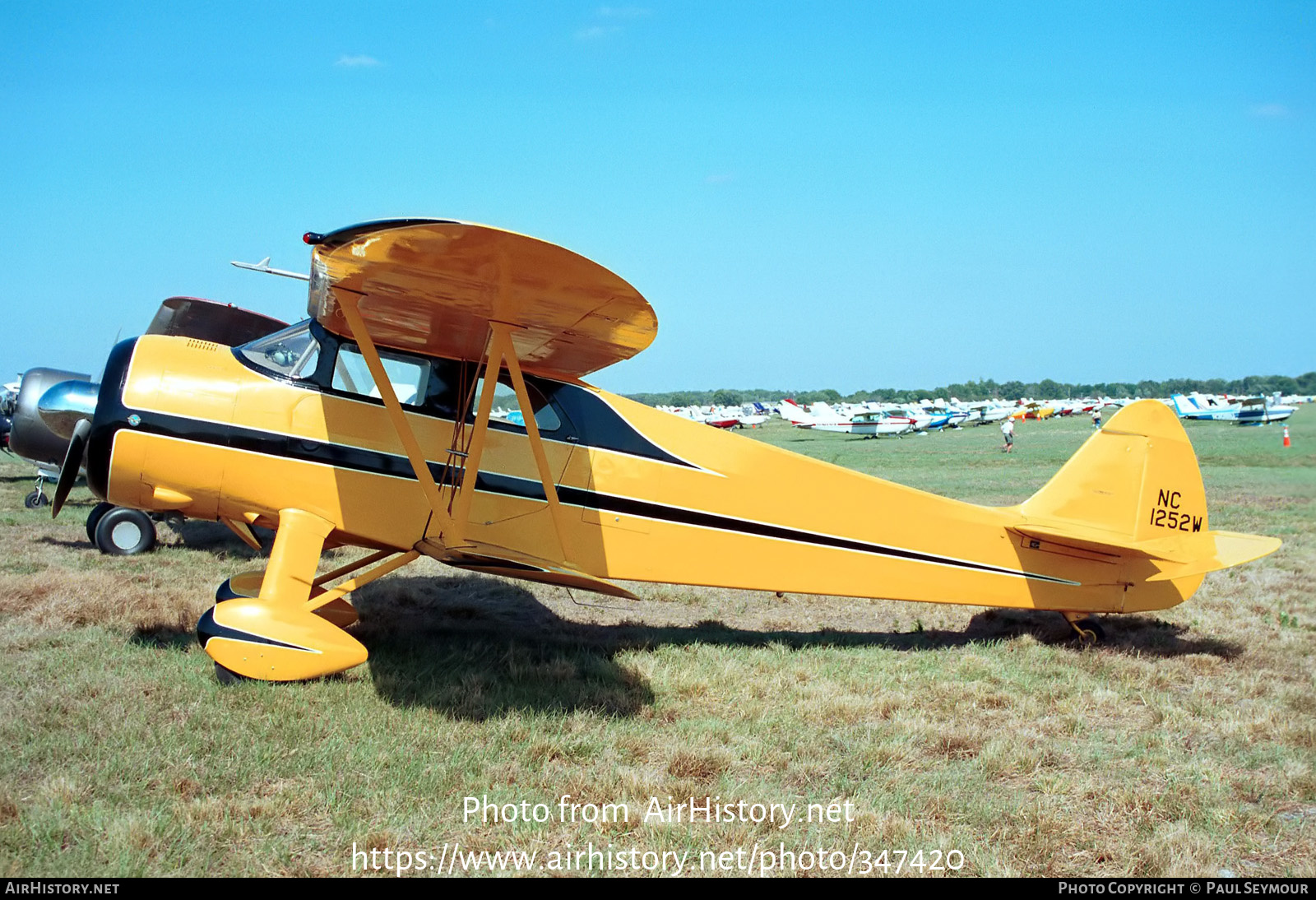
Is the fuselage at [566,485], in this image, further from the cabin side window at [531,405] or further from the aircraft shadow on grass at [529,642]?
the aircraft shadow on grass at [529,642]

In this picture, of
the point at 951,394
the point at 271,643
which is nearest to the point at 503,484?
the point at 271,643

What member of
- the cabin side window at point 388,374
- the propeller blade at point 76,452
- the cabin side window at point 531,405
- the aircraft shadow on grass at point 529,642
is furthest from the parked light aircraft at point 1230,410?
the propeller blade at point 76,452

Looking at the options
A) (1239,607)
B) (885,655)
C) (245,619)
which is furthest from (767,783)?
(1239,607)

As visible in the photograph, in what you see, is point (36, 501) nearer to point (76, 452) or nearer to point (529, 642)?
point (76, 452)

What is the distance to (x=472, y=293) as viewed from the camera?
172 inches

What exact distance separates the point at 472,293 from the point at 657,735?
2614 millimetres

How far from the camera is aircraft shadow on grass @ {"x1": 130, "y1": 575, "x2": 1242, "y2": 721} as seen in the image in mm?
4910

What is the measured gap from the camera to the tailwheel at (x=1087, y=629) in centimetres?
654

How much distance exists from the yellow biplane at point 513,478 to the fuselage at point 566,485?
1 centimetres

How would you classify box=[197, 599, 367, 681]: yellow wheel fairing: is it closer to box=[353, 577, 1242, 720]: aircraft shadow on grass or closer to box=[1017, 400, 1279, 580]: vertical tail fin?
box=[353, 577, 1242, 720]: aircraft shadow on grass

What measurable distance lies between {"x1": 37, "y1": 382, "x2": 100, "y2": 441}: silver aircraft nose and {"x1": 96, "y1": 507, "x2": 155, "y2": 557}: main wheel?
5.09ft

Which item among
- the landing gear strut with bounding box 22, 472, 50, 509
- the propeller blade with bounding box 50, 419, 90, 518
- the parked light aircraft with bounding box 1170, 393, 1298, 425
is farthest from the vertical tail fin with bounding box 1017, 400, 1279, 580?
the parked light aircraft with bounding box 1170, 393, 1298, 425
